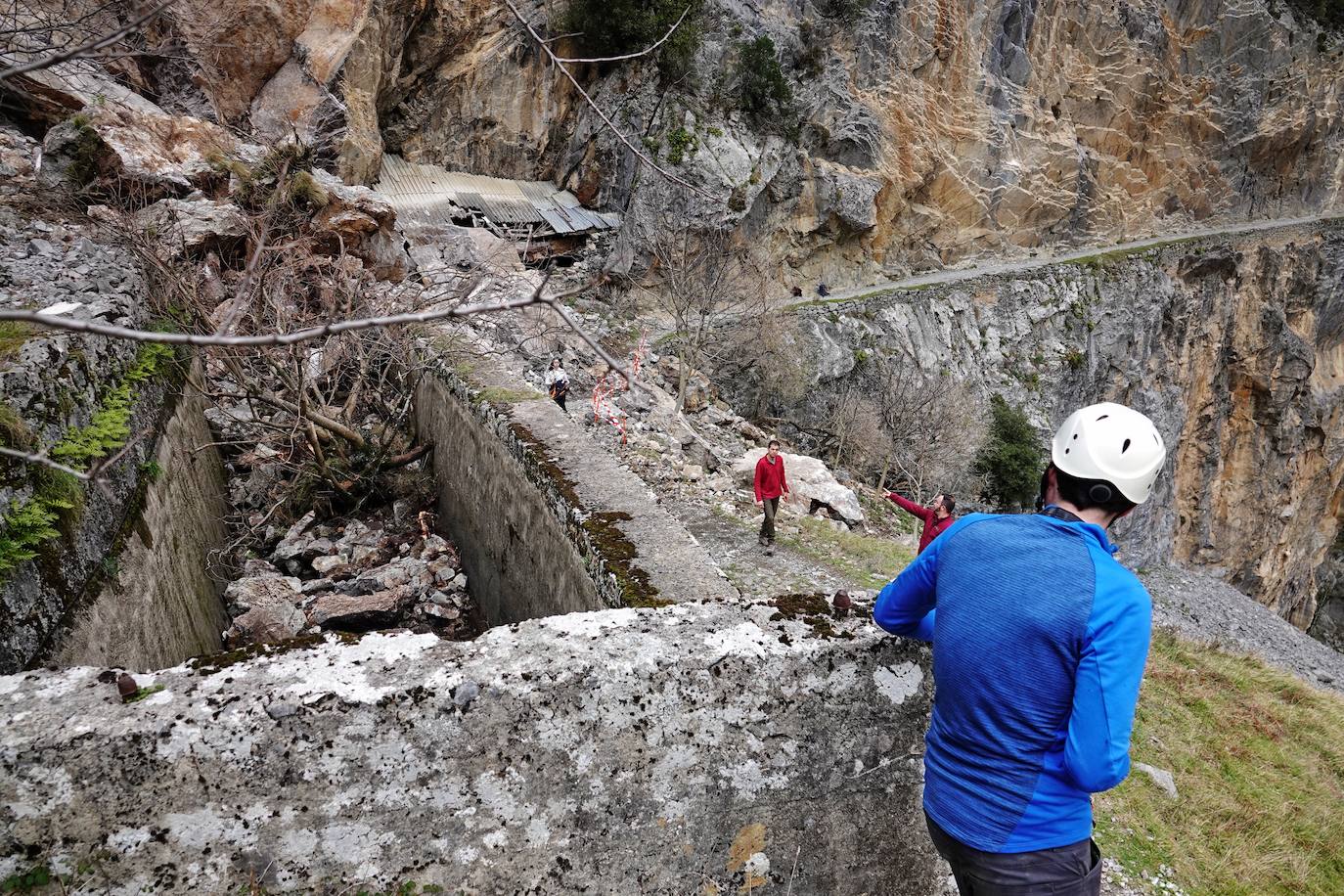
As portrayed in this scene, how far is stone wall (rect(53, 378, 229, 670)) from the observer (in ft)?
11.2

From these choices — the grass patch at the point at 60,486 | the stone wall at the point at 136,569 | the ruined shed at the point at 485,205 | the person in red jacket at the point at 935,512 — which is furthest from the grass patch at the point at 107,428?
the ruined shed at the point at 485,205

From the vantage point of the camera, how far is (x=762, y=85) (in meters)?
22.7

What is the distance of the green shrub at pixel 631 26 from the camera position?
19.4m

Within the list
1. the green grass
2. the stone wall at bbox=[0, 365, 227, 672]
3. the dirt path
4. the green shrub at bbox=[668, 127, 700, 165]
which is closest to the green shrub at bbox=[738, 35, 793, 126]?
the green shrub at bbox=[668, 127, 700, 165]

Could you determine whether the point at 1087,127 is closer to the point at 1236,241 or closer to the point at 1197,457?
the point at 1236,241

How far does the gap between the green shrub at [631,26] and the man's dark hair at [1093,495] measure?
20361mm

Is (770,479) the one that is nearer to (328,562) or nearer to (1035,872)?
(328,562)

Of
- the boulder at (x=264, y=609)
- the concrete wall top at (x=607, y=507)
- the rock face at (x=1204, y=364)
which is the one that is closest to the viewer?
the concrete wall top at (x=607, y=507)

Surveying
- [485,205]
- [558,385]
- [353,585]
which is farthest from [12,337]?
[485,205]

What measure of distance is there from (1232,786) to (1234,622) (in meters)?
17.6

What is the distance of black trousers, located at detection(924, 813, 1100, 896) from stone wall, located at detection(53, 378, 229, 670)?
138 inches

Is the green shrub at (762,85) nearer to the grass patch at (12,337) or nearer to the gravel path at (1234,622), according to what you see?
the gravel path at (1234,622)

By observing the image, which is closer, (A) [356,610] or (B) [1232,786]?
(B) [1232,786]

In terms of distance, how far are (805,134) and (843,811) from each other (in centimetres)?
2540
